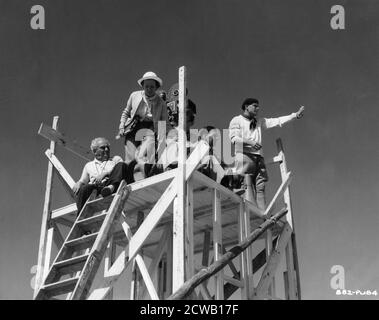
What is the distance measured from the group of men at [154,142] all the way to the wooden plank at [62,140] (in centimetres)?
150

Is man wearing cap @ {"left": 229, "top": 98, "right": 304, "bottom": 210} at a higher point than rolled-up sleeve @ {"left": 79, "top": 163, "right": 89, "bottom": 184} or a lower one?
higher

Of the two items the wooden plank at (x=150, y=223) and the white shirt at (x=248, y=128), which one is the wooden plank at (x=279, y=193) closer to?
the white shirt at (x=248, y=128)

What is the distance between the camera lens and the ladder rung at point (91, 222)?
30.3 ft

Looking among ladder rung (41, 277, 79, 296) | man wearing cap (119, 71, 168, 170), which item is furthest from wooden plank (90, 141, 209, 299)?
man wearing cap (119, 71, 168, 170)

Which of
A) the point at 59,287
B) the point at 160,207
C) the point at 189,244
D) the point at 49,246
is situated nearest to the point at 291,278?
the point at 189,244

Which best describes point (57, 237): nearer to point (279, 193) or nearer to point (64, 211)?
point (64, 211)

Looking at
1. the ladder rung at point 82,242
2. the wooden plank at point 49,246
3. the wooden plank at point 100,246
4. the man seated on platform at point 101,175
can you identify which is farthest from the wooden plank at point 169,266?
the ladder rung at point 82,242

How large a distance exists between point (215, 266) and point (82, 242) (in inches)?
82.8

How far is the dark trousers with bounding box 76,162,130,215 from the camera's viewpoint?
10055 mm

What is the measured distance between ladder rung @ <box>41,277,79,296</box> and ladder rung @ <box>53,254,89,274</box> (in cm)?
37

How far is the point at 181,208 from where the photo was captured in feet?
30.0

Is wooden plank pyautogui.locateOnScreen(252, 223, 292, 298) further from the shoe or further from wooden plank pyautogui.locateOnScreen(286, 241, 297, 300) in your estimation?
the shoe

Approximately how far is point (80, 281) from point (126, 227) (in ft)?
7.88
